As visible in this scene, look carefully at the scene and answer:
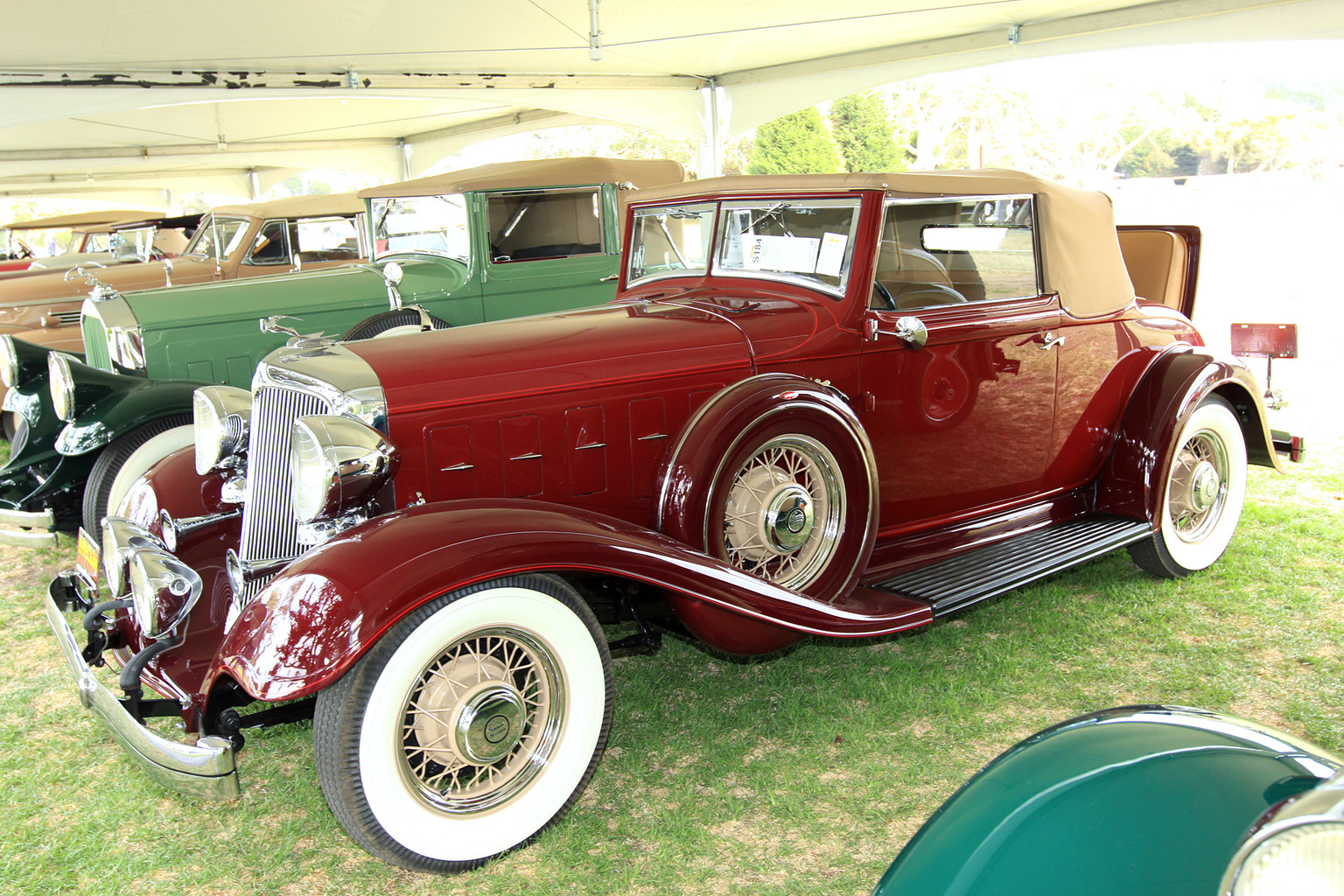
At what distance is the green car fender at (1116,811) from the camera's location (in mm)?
1361

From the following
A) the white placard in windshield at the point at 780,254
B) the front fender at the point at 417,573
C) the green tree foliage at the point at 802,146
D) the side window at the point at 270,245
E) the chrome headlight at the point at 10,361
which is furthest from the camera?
the green tree foliage at the point at 802,146

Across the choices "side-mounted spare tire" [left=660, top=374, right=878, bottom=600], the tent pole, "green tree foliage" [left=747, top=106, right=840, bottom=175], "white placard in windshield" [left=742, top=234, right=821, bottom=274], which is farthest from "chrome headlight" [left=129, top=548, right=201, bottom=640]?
"green tree foliage" [left=747, top=106, right=840, bottom=175]

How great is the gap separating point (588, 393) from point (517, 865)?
140 centimetres

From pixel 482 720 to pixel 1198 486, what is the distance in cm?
338

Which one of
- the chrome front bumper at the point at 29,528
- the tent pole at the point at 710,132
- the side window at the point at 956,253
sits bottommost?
the chrome front bumper at the point at 29,528

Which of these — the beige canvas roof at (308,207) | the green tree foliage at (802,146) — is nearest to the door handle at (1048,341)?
the beige canvas roof at (308,207)

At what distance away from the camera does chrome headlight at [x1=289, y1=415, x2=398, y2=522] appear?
2.58 metres

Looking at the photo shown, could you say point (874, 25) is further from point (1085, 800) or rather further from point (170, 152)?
point (170, 152)

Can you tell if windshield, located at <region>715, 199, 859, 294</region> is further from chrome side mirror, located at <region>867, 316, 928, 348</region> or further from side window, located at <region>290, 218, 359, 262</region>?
side window, located at <region>290, 218, 359, 262</region>

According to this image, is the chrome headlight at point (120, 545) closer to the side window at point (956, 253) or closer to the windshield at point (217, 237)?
the side window at point (956, 253)

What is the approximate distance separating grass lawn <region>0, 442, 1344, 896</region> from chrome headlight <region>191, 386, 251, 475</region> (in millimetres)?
982

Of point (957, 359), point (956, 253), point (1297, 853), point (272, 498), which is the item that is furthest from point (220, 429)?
point (1297, 853)

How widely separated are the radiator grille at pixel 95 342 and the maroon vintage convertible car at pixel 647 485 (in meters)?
3.44

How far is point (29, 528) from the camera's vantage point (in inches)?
176
